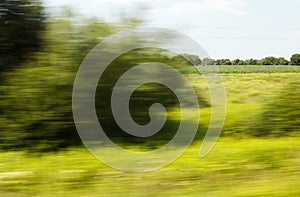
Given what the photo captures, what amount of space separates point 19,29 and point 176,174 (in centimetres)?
602

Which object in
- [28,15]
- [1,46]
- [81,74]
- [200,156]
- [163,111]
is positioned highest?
[28,15]

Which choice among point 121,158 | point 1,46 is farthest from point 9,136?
point 121,158

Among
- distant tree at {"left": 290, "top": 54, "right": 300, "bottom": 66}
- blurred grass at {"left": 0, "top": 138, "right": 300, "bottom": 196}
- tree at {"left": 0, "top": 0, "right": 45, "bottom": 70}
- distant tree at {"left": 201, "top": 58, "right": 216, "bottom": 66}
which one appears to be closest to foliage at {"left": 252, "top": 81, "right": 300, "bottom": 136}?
distant tree at {"left": 201, "top": 58, "right": 216, "bottom": 66}

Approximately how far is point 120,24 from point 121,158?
4.34 metres

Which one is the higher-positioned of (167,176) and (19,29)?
(19,29)

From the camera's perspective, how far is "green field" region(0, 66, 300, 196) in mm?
7469

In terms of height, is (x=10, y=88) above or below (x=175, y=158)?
above

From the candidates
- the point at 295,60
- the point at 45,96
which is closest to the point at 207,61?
the point at 45,96

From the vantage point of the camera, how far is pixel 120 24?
44.3 feet

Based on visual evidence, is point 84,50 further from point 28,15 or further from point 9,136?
point 9,136

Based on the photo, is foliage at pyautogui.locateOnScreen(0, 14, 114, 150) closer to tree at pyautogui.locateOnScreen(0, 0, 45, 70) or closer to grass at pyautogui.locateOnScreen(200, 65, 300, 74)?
tree at pyautogui.locateOnScreen(0, 0, 45, 70)

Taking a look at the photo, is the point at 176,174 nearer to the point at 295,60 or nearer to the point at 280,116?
the point at 280,116

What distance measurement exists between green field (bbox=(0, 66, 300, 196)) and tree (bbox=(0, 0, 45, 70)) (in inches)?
92.7

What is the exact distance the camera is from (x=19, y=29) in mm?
12523
